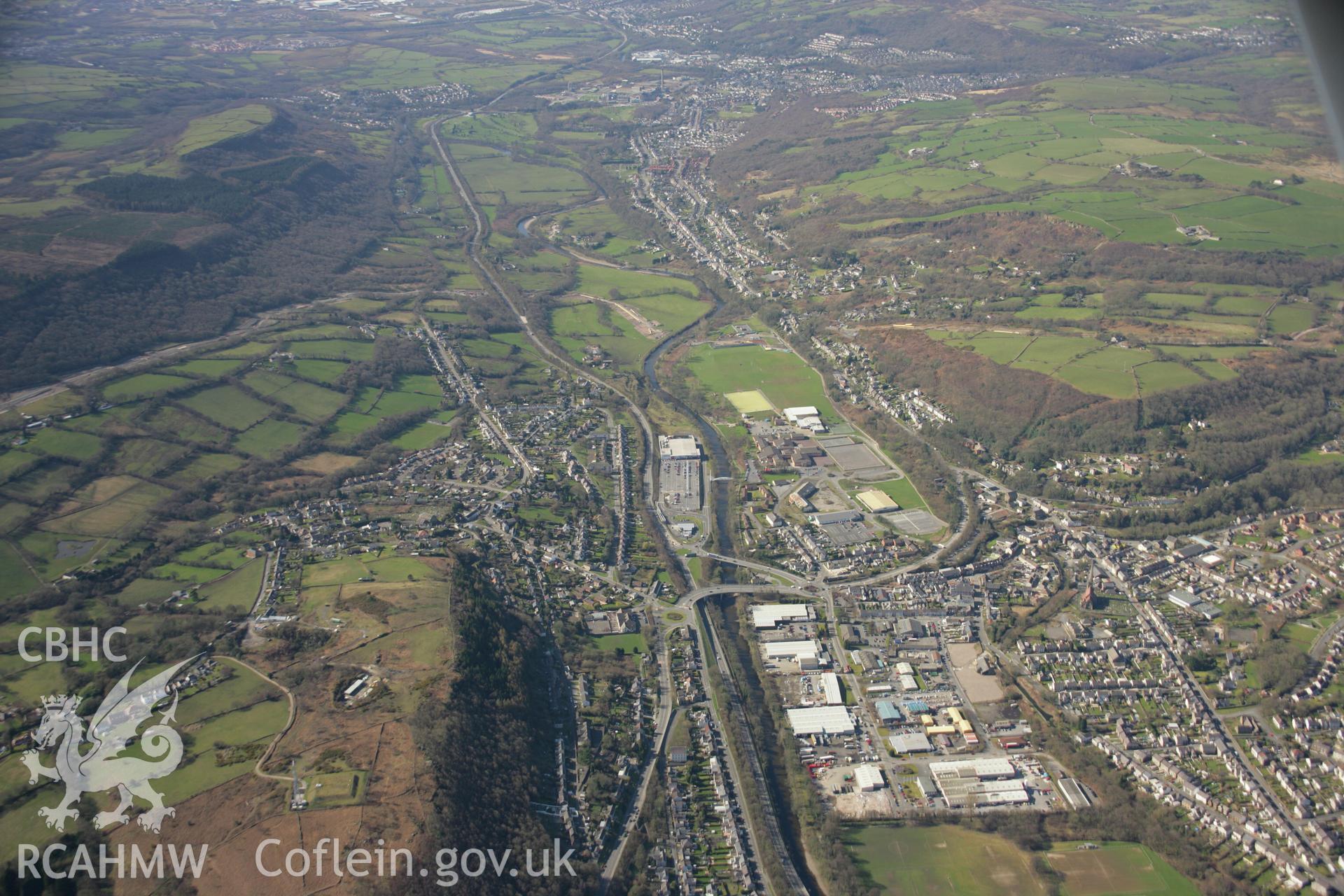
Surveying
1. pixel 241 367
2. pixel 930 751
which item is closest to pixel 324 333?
pixel 241 367

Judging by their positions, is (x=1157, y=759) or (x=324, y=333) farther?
(x=324, y=333)

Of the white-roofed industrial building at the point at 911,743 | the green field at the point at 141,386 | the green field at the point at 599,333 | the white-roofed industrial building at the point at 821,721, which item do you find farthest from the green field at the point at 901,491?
the green field at the point at 141,386

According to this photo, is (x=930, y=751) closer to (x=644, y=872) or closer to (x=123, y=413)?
(x=644, y=872)

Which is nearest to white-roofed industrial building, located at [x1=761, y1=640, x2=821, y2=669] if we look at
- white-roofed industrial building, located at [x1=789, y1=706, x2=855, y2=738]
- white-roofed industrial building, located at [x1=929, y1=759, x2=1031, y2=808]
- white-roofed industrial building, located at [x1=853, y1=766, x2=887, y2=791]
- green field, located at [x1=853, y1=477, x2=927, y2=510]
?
white-roofed industrial building, located at [x1=789, y1=706, x2=855, y2=738]

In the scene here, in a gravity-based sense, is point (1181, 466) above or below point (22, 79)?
below

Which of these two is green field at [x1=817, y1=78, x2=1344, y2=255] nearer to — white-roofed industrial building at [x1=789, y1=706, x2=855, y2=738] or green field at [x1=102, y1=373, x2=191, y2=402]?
white-roofed industrial building at [x1=789, y1=706, x2=855, y2=738]

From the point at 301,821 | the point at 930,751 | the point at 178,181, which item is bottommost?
the point at 930,751

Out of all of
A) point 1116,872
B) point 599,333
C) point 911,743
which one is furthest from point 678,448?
point 1116,872
